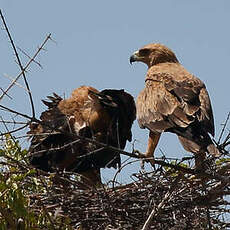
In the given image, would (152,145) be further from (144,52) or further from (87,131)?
(144,52)

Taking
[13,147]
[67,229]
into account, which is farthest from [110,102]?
[67,229]

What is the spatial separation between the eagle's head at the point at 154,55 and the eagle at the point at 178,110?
98 centimetres

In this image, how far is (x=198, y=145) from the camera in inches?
285

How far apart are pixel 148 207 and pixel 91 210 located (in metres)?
0.60

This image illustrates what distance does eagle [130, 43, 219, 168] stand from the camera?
7336 mm

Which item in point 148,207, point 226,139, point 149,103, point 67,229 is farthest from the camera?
point 149,103

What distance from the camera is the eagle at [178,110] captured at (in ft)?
24.1

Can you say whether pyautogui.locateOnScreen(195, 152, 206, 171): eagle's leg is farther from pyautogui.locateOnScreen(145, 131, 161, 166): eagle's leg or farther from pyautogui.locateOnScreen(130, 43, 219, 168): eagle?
pyautogui.locateOnScreen(145, 131, 161, 166): eagle's leg

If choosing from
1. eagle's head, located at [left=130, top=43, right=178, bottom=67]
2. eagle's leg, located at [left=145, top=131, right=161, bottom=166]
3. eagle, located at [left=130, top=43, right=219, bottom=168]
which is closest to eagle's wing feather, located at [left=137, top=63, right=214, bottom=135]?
eagle, located at [left=130, top=43, right=219, bottom=168]

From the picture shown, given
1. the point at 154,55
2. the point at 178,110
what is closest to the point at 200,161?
the point at 178,110

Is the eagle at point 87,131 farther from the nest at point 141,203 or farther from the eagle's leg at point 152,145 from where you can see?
the nest at point 141,203

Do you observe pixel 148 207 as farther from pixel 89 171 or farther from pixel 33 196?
pixel 89 171

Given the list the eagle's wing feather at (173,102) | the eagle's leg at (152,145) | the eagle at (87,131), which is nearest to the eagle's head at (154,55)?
the eagle's wing feather at (173,102)

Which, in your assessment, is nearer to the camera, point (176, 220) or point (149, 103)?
point (176, 220)
